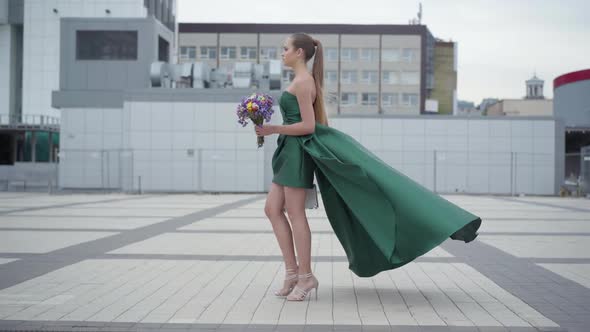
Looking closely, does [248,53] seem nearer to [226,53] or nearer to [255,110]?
[226,53]

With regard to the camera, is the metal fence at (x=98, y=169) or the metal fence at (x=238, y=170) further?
the metal fence at (x=98, y=169)

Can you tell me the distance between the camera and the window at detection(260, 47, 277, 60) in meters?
69.6

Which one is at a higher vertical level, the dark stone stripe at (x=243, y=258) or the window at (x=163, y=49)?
the window at (x=163, y=49)

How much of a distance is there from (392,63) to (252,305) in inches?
2618

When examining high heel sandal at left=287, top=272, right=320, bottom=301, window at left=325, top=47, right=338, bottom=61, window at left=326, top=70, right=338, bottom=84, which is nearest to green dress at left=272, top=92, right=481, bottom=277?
high heel sandal at left=287, top=272, right=320, bottom=301

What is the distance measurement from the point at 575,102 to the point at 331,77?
24.2 m

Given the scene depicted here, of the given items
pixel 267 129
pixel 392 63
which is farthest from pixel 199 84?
pixel 392 63

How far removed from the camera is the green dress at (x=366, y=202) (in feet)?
15.3

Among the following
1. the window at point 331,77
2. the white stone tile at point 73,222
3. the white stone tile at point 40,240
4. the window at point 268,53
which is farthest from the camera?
the window at point 331,77

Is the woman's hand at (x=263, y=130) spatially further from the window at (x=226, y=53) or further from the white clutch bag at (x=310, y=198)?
the window at (x=226, y=53)

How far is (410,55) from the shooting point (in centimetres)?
6894

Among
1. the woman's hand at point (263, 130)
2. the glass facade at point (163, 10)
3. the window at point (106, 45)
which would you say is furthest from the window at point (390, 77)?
the woman's hand at point (263, 130)

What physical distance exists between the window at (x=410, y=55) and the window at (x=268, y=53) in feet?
43.6

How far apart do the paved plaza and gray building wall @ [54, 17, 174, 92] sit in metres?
22.5
